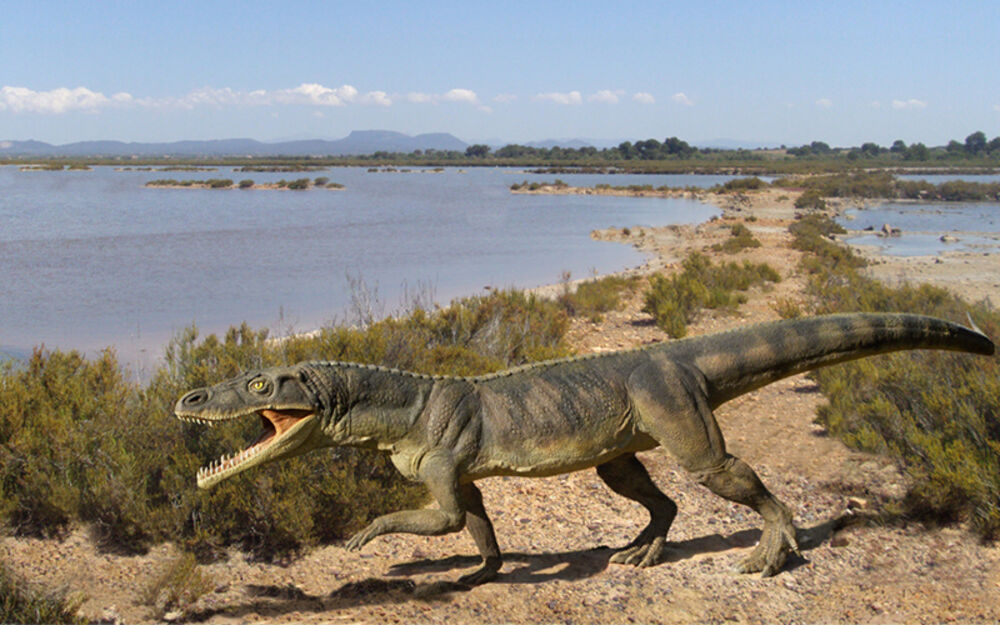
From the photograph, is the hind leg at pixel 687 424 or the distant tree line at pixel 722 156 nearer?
the hind leg at pixel 687 424

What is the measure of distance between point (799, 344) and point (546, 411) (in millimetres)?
1503

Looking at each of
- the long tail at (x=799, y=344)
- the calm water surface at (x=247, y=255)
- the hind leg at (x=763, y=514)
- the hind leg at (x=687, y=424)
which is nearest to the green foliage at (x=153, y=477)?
the hind leg at (x=687, y=424)

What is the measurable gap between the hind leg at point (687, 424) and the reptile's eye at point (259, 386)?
1.87 meters

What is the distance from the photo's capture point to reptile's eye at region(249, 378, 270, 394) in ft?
12.1

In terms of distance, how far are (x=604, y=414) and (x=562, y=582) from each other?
121 centimetres

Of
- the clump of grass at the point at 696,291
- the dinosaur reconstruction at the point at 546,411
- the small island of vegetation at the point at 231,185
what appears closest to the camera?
the dinosaur reconstruction at the point at 546,411

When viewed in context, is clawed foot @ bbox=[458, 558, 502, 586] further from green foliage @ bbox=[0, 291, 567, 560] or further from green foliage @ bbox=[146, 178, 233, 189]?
green foliage @ bbox=[146, 178, 233, 189]

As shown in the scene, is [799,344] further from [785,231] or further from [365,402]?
[785,231]

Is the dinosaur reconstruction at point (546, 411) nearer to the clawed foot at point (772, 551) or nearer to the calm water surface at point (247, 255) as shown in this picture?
the clawed foot at point (772, 551)

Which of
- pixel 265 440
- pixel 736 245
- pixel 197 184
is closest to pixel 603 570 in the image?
pixel 265 440

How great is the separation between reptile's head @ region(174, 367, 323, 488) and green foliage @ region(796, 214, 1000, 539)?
155 inches

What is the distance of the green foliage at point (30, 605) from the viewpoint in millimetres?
3678

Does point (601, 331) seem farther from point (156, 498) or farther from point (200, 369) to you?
point (156, 498)

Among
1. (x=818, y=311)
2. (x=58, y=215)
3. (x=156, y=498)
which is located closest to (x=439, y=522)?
(x=156, y=498)
